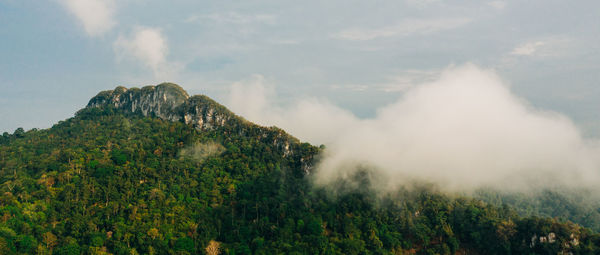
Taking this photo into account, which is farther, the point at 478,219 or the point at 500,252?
the point at 478,219

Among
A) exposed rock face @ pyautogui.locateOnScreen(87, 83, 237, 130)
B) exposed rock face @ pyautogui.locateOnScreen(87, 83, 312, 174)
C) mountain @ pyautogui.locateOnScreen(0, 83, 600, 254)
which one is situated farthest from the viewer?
exposed rock face @ pyautogui.locateOnScreen(87, 83, 237, 130)

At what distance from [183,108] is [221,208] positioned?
61.6 metres

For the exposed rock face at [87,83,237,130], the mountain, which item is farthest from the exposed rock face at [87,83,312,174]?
the mountain

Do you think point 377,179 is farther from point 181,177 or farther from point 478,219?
point 181,177

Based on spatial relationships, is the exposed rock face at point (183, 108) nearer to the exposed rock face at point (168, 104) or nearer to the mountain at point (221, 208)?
the exposed rock face at point (168, 104)

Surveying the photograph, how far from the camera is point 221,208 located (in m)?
86.8

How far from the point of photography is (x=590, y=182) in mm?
143500

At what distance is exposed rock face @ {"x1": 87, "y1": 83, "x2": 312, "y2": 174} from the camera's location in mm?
119125

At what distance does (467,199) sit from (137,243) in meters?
81.1

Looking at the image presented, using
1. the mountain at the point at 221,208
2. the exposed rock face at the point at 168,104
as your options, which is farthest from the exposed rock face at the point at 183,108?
the mountain at the point at 221,208

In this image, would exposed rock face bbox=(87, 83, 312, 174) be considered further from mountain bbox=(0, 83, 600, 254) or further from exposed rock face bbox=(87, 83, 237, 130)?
mountain bbox=(0, 83, 600, 254)

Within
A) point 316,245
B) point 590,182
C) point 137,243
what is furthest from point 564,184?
point 137,243

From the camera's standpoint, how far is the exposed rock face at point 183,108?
11912 cm

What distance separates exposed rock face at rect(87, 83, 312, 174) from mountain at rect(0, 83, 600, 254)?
5.63 feet
